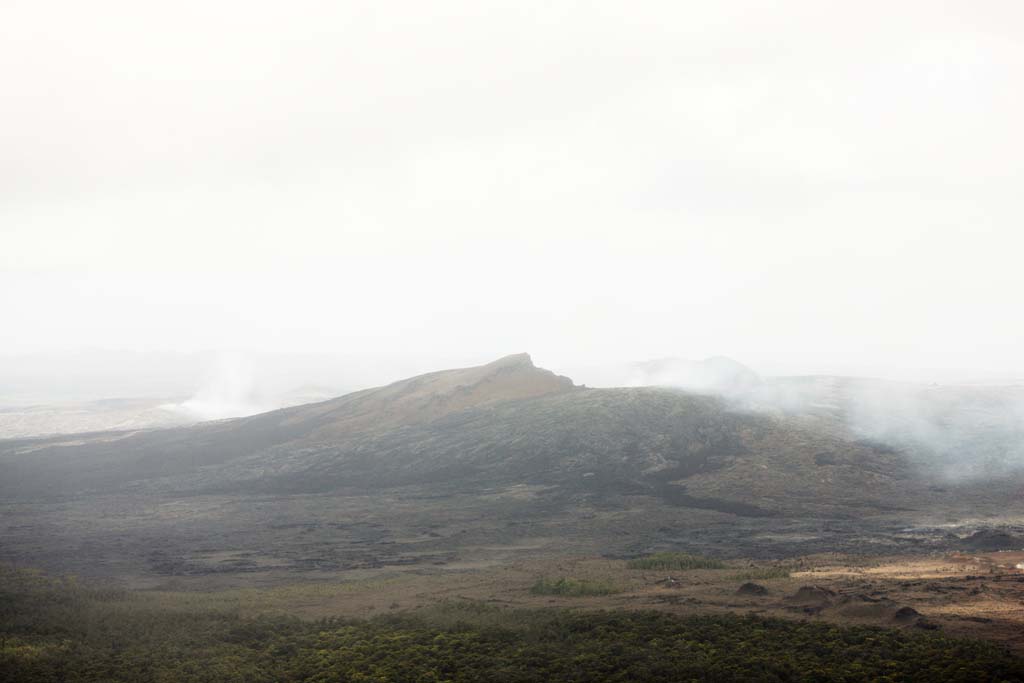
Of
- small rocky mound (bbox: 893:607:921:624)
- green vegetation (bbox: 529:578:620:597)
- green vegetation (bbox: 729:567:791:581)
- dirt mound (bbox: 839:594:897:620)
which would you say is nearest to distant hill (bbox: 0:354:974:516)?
green vegetation (bbox: 729:567:791:581)

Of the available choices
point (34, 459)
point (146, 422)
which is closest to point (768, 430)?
point (34, 459)

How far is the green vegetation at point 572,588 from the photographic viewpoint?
36781 millimetres

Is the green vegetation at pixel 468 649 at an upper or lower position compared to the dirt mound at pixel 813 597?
upper

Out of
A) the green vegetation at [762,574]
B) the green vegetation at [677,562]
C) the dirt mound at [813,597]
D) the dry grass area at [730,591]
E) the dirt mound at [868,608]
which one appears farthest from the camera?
the green vegetation at [677,562]

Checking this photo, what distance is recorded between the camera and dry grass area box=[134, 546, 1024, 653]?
28.8 metres

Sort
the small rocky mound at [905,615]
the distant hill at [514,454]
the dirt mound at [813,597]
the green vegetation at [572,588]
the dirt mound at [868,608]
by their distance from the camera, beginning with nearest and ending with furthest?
1. the small rocky mound at [905,615]
2. the dirt mound at [868,608]
3. the dirt mound at [813,597]
4. the green vegetation at [572,588]
5. the distant hill at [514,454]

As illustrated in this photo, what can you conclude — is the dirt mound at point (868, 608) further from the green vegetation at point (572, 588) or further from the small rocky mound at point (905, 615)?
the green vegetation at point (572, 588)

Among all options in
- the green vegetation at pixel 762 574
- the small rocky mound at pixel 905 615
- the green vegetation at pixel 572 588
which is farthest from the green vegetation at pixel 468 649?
the green vegetation at pixel 762 574

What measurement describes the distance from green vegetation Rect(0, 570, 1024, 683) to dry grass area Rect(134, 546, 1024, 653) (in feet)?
7.13

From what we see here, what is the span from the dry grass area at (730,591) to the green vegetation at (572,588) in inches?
14.7

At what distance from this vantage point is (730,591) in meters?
34.7

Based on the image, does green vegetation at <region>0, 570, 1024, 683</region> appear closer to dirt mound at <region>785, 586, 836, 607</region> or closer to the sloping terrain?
dirt mound at <region>785, 586, 836, 607</region>

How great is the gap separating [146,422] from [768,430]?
390ft

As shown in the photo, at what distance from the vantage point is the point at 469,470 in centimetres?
Result: 8031
